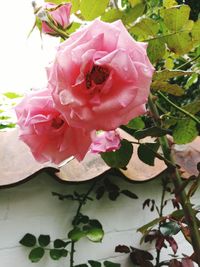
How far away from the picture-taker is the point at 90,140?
387 mm

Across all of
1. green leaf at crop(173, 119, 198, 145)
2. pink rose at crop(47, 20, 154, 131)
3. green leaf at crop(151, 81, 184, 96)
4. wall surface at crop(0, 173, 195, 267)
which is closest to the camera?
pink rose at crop(47, 20, 154, 131)

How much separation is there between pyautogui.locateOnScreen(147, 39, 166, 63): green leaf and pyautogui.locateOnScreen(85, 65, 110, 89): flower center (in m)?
0.20

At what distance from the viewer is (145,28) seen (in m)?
0.55

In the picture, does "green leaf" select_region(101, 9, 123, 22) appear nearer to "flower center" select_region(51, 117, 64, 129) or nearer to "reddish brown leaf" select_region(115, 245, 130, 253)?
"flower center" select_region(51, 117, 64, 129)

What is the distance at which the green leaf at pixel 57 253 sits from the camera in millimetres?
978

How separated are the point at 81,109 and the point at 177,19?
0.90ft

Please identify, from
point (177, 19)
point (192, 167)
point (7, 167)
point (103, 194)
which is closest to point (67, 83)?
point (177, 19)

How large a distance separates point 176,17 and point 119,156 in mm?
243

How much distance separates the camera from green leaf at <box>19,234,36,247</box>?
0.94 m

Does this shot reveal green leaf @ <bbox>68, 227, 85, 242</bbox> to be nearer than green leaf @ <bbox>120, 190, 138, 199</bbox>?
Yes

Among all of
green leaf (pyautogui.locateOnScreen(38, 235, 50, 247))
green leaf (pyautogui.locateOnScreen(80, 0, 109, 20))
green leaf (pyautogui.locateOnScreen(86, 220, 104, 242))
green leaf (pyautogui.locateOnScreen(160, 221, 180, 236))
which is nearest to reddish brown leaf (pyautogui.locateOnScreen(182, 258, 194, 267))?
green leaf (pyautogui.locateOnScreen(160, 221, 180, 236))

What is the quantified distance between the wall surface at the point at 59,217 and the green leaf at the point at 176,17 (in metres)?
0.62

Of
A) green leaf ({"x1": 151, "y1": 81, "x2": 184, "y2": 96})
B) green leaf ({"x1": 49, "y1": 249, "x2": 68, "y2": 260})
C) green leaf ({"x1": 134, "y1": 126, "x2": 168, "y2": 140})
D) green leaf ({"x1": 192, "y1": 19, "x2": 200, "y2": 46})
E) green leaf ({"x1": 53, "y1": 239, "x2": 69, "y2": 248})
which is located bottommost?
green leaf ({"x1": 49, "y1": 249, "x2": 68, "y2": 260})

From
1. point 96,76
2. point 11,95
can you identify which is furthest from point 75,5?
point 11,95
